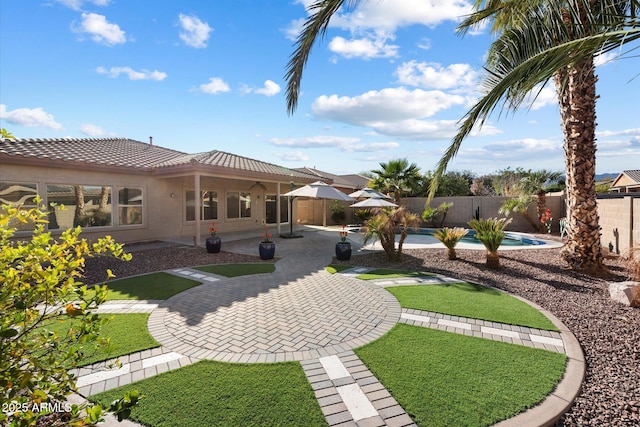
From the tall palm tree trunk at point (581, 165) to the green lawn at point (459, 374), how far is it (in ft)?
20.2

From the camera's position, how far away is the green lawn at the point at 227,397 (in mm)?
3129

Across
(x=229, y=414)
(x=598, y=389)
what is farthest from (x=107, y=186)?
(x=598, y=389)

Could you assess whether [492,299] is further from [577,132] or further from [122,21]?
[122,21]

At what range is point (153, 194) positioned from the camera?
15484 mm

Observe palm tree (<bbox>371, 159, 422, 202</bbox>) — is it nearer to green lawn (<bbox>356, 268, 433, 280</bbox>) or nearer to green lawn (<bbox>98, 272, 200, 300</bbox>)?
green lawn (<bbox>356, 268, 433, 280</bbox>)

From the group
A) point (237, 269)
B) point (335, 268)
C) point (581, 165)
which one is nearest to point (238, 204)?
point (237, 269)

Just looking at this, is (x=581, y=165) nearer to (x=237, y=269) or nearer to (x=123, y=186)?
(x=237, y=269)

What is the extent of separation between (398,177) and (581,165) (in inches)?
Answer: 534

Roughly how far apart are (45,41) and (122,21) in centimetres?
207

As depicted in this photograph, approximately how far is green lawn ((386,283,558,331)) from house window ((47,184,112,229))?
42.9 feet

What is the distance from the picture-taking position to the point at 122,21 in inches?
348

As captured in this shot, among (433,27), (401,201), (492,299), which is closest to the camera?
(492,299)

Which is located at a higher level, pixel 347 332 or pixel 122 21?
pixel 122 21

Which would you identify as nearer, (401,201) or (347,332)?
(347,332)
